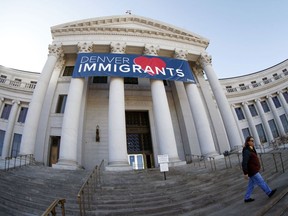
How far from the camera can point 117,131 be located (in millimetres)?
13969

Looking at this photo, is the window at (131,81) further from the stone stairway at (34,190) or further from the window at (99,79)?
the stone stairway at (34,190)

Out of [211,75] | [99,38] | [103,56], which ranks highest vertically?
[99,38]

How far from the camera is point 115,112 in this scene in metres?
14.7

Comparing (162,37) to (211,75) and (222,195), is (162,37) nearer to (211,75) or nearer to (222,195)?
(211,75)

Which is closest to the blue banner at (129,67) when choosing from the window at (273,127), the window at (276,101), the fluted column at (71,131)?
the fluted column at (71,131)

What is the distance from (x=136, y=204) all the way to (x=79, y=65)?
13405 mm

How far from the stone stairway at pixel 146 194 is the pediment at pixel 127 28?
14741 mm

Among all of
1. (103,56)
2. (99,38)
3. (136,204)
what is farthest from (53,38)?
(136,204)

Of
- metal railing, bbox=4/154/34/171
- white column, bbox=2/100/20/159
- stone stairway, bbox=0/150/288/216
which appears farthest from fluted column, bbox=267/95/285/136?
white column, bbox=2/100/20/159

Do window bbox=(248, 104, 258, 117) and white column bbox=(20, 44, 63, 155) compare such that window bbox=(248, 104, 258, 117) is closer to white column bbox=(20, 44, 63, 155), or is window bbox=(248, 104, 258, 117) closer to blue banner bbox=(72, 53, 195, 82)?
blue banner bbox=(72, 53, 195, 82)

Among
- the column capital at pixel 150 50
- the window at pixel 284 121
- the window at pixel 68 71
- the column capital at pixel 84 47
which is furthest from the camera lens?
the window at pixel 284 121

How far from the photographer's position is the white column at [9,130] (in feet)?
75.2

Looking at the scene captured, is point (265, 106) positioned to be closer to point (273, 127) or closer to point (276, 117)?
point (276, 117)

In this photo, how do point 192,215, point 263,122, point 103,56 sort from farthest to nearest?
point 263,122 < point 103,56 < point 192,215
